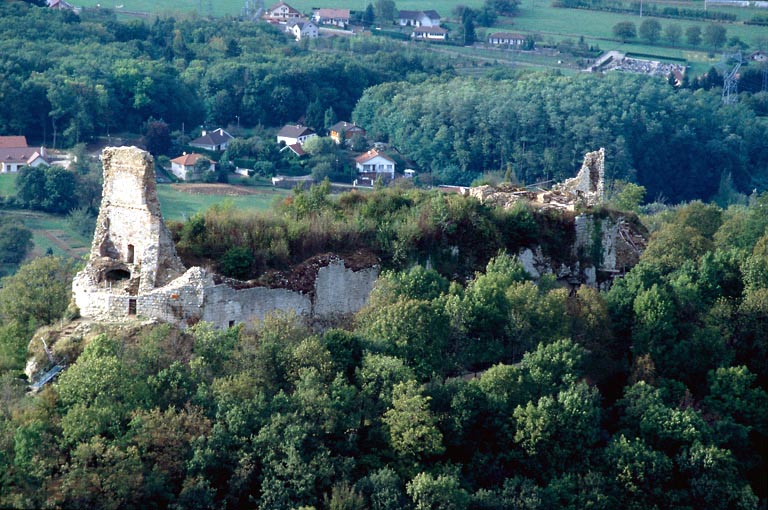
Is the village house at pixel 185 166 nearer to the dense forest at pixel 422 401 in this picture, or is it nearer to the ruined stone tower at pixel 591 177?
the ruined stone tower at pixel 591 177

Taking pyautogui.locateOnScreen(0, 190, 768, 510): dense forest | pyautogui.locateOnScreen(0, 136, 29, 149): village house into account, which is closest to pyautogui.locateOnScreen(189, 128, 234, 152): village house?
pyautogui.locateOnScreen(0, 136, 29, 149): village house

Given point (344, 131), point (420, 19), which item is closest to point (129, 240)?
point (344, 131)

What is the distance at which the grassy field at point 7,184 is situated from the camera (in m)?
59.4

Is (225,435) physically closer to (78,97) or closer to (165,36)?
(78,97)

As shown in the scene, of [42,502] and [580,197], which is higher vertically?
[580,197]

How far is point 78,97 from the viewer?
226 ft

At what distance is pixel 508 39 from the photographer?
105812 mm

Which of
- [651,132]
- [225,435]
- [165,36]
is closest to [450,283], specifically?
[225,435]

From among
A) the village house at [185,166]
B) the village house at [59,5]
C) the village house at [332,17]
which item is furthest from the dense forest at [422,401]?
the village house at [332,17]

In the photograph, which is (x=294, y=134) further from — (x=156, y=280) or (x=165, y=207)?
(x=156, y=280)

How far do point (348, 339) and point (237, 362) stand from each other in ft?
7.35

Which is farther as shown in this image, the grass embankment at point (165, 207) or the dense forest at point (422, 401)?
the grass embankment at point (165, 207)

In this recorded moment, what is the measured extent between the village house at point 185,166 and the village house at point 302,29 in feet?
127

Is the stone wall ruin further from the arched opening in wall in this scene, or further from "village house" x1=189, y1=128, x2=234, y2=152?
"village house" x1=189, y1=128, x2=234, y2=152
